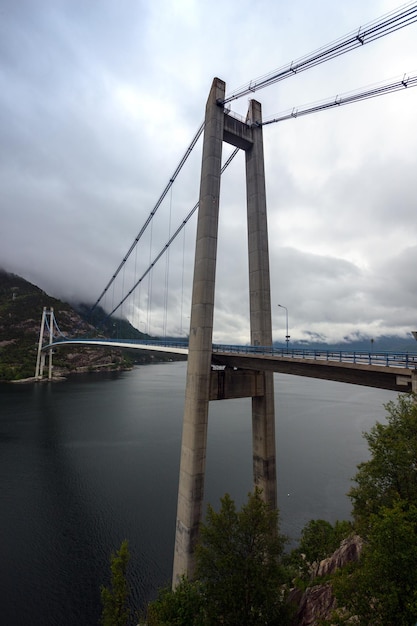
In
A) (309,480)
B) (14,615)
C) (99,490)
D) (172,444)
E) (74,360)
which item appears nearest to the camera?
(14,615)

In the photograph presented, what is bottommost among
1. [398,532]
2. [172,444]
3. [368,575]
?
[172,444]

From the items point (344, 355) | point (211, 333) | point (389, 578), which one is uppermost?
point (211, 333)

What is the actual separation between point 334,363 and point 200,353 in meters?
8.47

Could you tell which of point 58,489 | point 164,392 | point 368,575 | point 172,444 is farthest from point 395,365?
point 164,392

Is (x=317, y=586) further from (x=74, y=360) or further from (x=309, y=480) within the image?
(x=74, y=360)

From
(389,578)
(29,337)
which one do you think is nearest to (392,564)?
(389,578)

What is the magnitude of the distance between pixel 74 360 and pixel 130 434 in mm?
98156

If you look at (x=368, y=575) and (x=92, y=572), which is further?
(x=92, y=572)

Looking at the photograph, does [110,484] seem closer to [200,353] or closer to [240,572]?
[200,353]

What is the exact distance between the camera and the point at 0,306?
522ft

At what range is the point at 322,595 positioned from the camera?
42.0ft

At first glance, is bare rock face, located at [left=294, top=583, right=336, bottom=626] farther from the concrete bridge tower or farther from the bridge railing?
the bridge railing

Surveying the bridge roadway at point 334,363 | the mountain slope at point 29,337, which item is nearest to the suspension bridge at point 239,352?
the bridge roadway at point 334,363

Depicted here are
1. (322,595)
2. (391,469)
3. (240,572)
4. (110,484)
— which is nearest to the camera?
(240,572)
